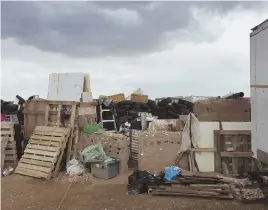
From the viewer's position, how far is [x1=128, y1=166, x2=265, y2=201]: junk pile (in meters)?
7.02

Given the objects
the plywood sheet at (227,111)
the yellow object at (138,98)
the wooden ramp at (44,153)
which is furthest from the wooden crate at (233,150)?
the yellow object at (138,98)

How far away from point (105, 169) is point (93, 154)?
55cm

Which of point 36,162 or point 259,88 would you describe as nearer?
point 259,88

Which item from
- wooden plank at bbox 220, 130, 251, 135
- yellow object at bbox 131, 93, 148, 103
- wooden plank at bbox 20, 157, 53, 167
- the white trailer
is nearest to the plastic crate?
wooden plank at bbox 20, 157, 53, 167

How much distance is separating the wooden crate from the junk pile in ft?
1.87

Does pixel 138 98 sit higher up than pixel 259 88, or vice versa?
pixel 138 98

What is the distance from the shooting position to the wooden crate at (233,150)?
8.45 m

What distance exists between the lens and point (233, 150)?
8.51 meters

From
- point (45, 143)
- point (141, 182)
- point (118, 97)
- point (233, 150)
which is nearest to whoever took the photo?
point (141, 182)

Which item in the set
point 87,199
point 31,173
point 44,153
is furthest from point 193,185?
point 31,173

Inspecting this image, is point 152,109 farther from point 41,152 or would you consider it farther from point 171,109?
point 41,152

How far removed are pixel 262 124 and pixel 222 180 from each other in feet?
10.0

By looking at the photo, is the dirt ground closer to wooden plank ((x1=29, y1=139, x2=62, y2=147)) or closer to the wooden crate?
wooden plank ((x1=29, y1=139, x2=62, y2=147))

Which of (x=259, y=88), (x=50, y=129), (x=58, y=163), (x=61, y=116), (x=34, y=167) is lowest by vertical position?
(x=34, y=167)
